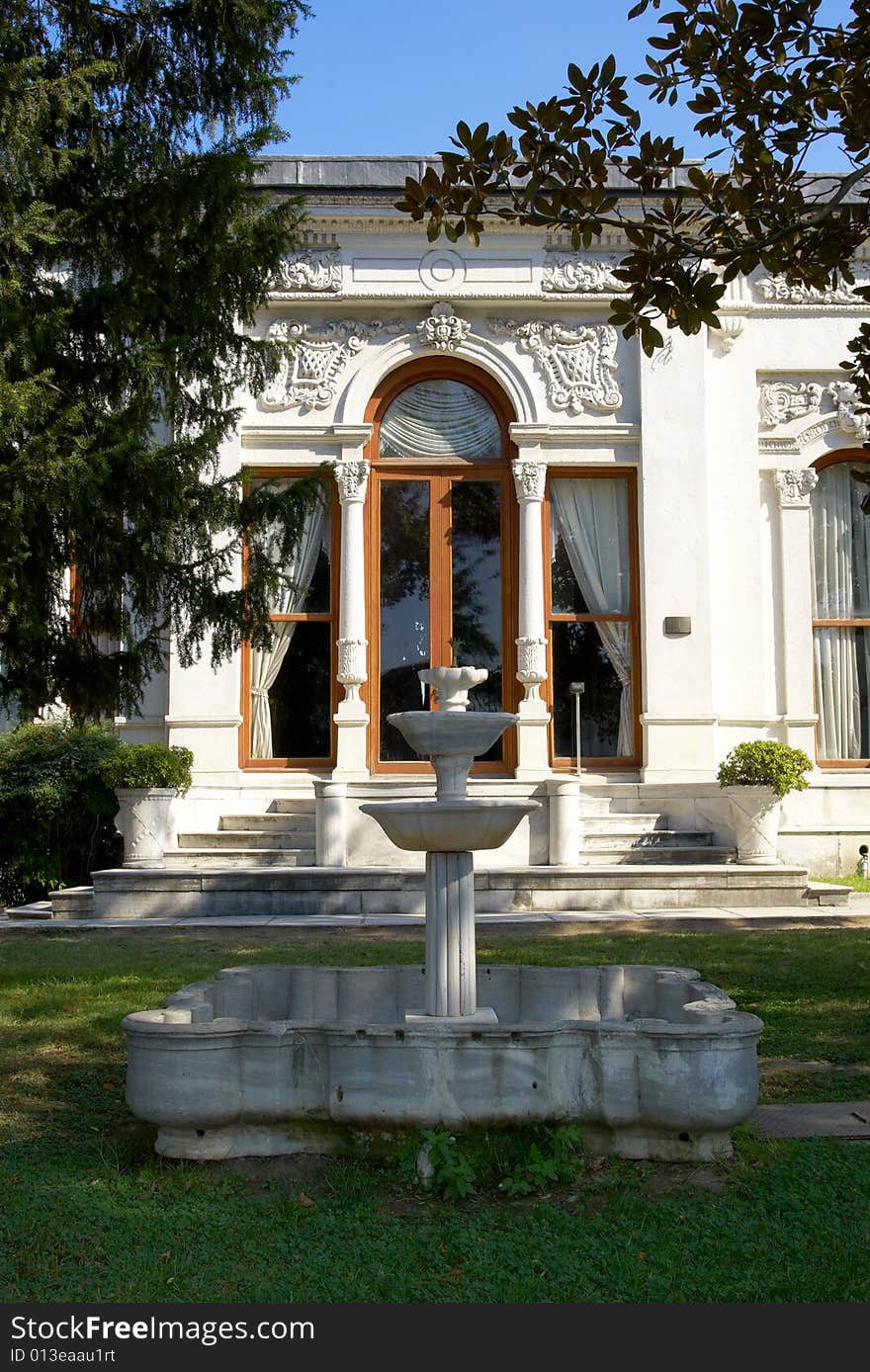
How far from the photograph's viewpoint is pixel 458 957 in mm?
4930

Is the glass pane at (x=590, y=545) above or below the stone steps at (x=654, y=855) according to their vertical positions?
above

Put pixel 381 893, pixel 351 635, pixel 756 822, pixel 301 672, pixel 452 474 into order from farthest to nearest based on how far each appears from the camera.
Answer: pixel 452 474 < pixel 301 672 < pixel 351 635 < pixel 756 822 < pixel 381 893

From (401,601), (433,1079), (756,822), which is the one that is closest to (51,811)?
(401,601)

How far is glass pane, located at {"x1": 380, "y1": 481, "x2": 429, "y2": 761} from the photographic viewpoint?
14227 millimetres

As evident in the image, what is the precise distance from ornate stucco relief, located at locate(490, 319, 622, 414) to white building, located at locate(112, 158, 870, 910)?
0.03 metres

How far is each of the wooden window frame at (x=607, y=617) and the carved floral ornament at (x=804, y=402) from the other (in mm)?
1900

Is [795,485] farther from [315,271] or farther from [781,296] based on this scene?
[315,271]

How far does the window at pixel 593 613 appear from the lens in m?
14.3

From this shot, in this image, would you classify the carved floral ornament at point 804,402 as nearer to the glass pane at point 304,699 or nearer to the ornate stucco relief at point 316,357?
the ornate stucco relief at point 316,357

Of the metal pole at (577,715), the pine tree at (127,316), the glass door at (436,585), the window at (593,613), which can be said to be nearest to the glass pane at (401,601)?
the glass door at (436,585)

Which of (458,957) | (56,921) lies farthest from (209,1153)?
(56,921)

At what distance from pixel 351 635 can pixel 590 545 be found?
3019mm

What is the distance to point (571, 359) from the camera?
14352 millimetres

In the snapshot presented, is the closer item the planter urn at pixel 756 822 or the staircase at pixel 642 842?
the planter urn at pixel 756 822
